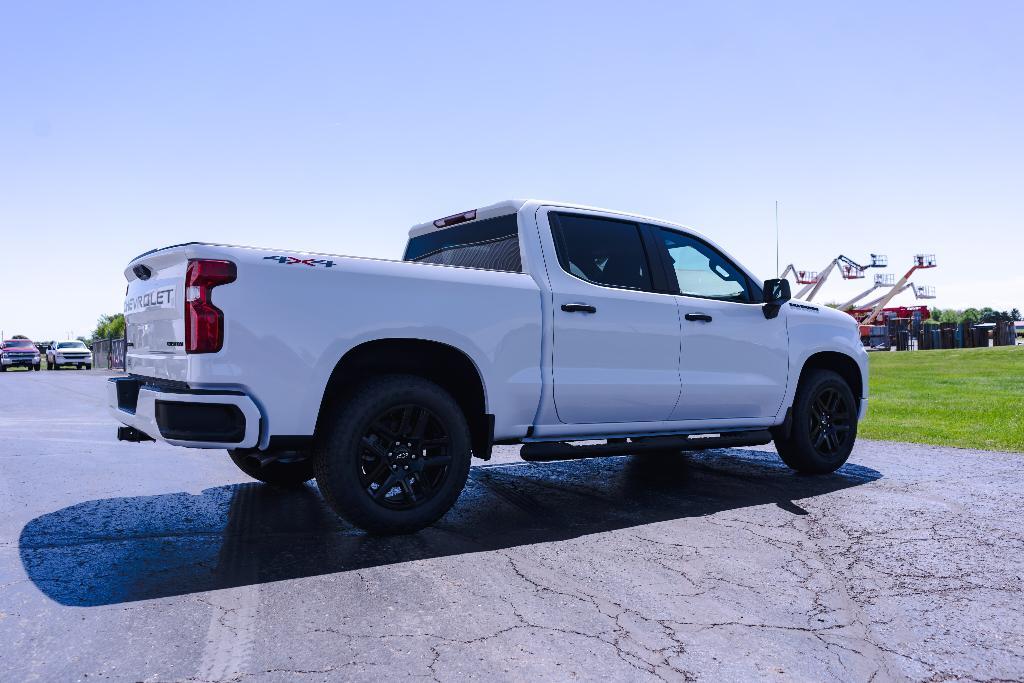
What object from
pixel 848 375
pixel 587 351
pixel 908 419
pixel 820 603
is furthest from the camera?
pixel 908 419

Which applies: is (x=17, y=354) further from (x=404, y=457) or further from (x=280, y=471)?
(x=404, y=457)

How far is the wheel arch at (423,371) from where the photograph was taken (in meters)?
4.64

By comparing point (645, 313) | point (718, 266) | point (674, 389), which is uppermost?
point (718, 266)

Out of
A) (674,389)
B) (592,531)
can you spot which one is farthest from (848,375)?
(592,531)

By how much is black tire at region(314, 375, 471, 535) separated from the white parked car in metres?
42.4

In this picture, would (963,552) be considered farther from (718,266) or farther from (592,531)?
(718,266)

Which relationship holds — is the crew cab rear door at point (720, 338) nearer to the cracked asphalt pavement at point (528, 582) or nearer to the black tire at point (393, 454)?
the cracked asphalt pavement at point (528, 582)

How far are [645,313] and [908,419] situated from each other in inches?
298

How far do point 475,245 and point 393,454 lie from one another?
1.89 meters

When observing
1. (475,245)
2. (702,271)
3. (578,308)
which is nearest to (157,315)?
(475,245)

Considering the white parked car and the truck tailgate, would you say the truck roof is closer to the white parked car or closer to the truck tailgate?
the truck tailgate

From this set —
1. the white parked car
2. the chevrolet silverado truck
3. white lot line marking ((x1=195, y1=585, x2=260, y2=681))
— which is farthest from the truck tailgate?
the chevrolet silverado truck

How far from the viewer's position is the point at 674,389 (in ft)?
19.2

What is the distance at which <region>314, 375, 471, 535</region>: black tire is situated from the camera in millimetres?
4395
